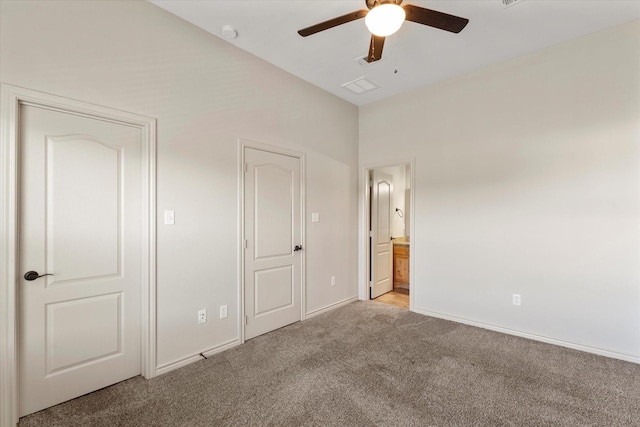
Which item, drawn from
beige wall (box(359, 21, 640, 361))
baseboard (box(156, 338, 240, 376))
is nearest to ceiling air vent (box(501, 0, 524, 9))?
A: beige wall (box(359, 21, 640, 361))

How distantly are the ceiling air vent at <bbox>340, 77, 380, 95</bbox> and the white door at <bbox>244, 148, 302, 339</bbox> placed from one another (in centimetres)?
123

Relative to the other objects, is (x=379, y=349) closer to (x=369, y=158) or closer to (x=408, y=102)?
(x=369, y=158)

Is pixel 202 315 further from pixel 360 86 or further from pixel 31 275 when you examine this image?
pixel 360 86

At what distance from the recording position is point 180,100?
2.60 metres

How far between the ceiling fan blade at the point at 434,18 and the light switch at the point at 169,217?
2.32m

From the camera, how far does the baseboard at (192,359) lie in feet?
8.13

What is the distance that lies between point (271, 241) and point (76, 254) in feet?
5.66

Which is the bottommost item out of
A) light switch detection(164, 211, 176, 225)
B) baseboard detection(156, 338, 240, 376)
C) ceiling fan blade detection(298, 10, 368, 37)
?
baseboard detection(156, 338, 240, 376)

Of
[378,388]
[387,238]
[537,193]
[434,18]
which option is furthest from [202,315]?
[537,193]

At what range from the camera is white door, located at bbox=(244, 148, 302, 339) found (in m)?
3.16

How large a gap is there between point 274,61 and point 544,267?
3.64 meters

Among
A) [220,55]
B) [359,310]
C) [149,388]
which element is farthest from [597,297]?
[220,55]

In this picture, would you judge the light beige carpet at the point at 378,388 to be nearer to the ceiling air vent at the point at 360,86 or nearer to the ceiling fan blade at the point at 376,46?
the ceiling fan blade at the point at 376,46

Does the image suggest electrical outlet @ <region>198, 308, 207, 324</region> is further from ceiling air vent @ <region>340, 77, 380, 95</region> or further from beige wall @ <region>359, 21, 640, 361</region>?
ceiling air vent @ <region>340, 77, 380, 95</region>
